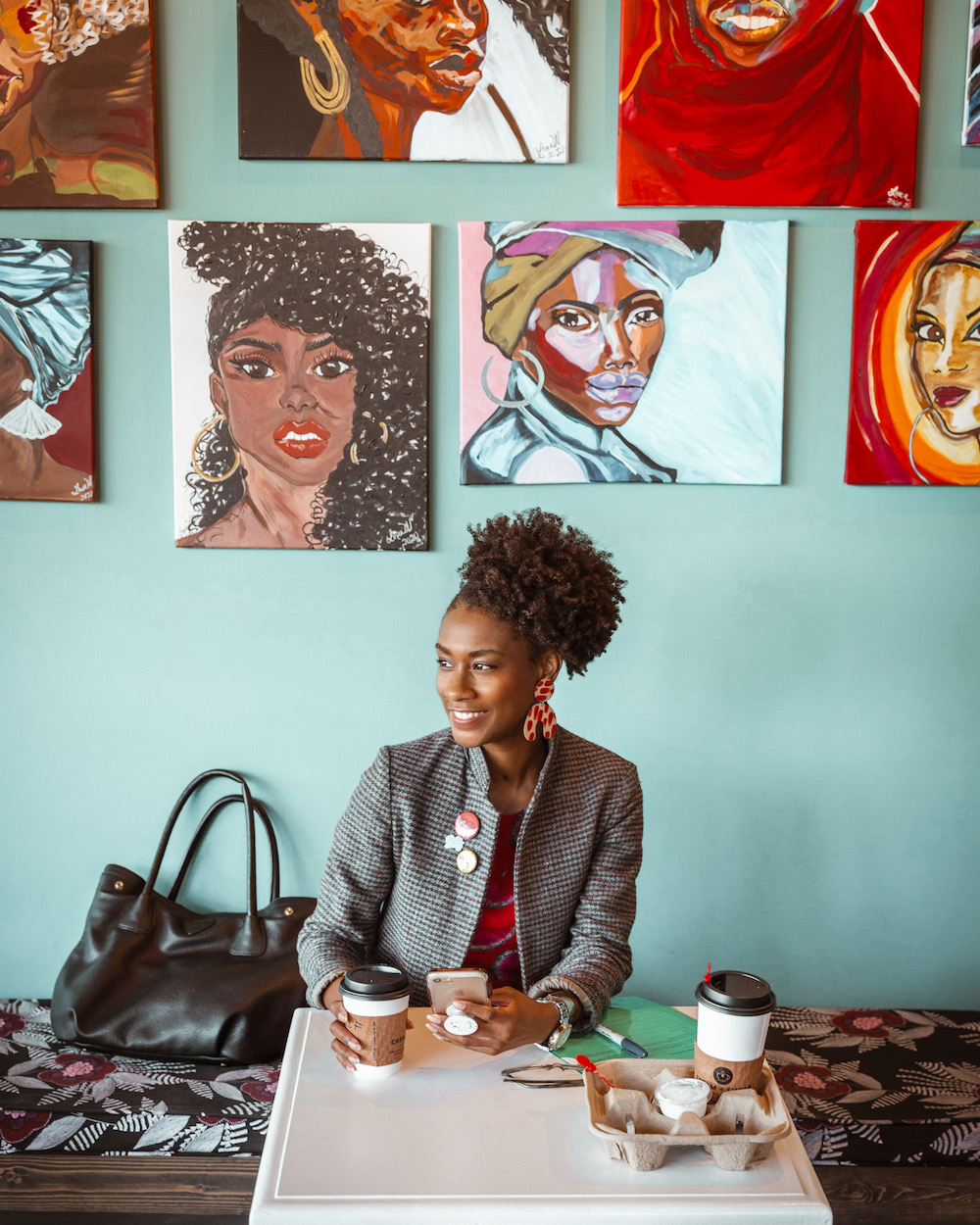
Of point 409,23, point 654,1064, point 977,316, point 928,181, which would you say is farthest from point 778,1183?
point 409,23

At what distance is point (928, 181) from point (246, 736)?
1.97 m

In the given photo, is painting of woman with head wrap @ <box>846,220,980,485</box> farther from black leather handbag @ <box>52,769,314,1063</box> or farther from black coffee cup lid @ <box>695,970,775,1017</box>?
black leather handbag @ <box>52,769,314,1063</box>

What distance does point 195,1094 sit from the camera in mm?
1847

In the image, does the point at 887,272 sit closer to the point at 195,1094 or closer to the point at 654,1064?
the point at 654,1064

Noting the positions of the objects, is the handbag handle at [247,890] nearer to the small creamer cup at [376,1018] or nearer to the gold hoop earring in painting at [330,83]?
the small creamer cup at [376,1018]

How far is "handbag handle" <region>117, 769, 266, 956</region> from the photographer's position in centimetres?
207

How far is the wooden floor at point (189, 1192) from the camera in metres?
1.71

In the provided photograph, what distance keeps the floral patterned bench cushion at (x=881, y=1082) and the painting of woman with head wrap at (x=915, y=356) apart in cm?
121

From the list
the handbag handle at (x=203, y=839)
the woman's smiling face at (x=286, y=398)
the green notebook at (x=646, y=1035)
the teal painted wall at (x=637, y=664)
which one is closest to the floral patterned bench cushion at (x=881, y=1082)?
the teal painted wall at (x=637, y=664)

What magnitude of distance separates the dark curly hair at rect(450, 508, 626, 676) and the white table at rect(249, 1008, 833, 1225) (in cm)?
65

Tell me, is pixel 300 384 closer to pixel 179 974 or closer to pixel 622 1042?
pixel 179 974

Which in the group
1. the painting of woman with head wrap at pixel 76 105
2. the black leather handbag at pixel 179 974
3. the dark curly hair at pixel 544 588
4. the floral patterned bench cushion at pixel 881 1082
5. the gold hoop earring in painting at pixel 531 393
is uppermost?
the painting of woman with head wrap at pixel 76 105

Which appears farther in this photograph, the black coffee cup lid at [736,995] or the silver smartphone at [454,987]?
the silver smartphone at [454,987]

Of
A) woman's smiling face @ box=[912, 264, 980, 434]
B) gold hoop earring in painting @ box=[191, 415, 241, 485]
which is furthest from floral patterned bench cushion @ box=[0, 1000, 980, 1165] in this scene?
woman's smiling face @ box=[912, 264, 980, 434]
